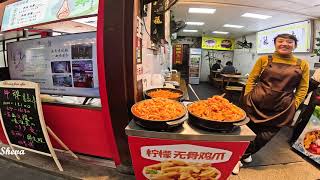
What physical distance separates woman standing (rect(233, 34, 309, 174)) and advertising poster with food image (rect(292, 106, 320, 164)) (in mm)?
646

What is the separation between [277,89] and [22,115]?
115 inches

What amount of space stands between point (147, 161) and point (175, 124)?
420mm

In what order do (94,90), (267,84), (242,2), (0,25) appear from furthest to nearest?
(242,2) < (0,25) < (267,84) < (94,90)

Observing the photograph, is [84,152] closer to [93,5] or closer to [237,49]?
[93,5]

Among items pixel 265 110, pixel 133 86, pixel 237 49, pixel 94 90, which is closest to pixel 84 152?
pixel 94 90

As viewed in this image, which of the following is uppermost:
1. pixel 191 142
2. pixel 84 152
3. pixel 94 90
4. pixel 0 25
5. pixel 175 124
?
pixel 0 25

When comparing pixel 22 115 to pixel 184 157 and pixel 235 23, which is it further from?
pixel 235 23

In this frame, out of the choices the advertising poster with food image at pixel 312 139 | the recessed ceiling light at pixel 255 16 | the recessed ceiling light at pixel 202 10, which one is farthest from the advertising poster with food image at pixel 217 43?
the advertising poster with food image at pixel 312 139

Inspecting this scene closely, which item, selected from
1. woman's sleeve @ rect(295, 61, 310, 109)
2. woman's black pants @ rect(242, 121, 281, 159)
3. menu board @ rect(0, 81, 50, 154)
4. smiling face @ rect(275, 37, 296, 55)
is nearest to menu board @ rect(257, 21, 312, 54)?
woman's sleeve @ rect(295, 61, 310, 109)

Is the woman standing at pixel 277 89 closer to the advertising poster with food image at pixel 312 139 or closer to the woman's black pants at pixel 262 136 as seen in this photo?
the woman's black pants at pixel 262 136

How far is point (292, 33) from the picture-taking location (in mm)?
7875

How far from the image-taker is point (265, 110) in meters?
2.27

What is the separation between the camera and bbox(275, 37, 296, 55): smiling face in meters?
2.09

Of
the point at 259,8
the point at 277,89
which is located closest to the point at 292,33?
the point at 259,8
